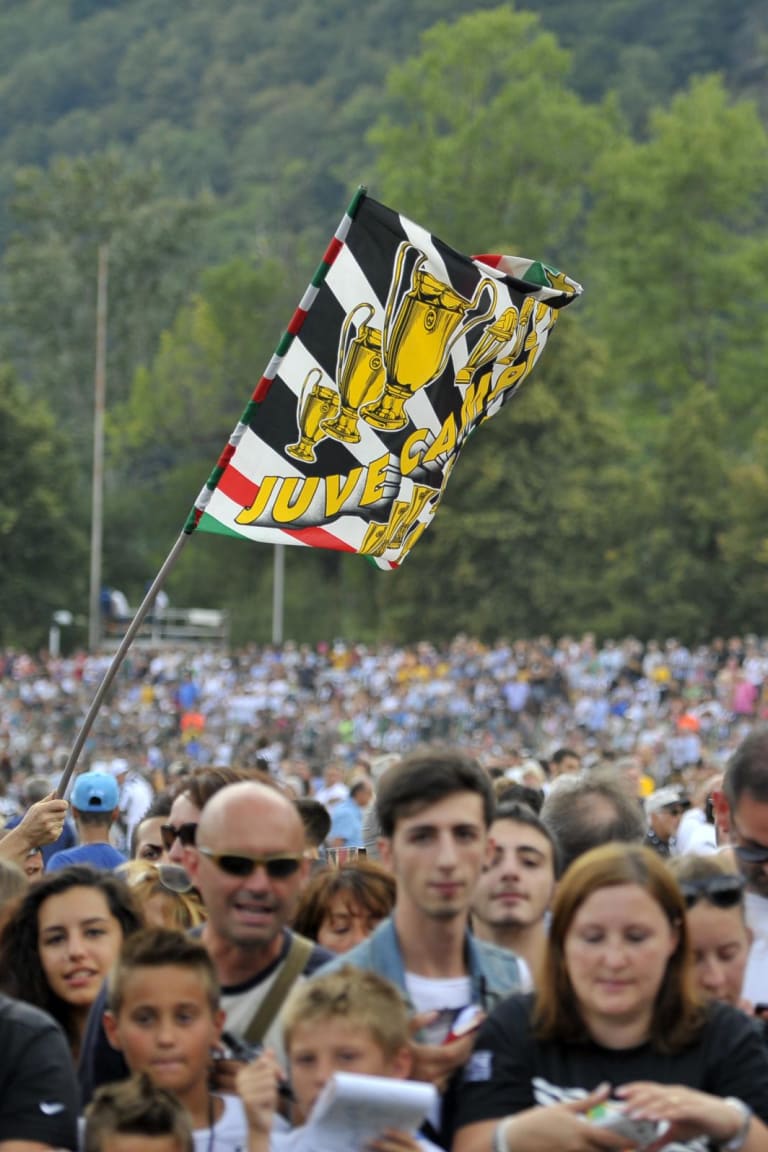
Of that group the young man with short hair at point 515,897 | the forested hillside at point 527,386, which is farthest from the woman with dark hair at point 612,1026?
the forested hillside at point 527,386

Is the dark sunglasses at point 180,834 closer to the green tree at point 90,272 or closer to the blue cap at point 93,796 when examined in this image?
the blue cap at point 93,796

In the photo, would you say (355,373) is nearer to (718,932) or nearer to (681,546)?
(718,932)

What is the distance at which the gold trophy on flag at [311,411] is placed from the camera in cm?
804

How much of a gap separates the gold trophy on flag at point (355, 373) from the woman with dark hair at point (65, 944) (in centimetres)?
293

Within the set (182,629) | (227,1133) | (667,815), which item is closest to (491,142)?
(182,629)

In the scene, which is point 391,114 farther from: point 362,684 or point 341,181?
point 362,684

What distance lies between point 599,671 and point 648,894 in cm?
3402

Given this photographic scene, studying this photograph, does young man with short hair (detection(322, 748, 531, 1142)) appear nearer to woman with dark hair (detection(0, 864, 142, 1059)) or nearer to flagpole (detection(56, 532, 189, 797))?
woman with dark hair (detection(0, 864, 142, 1059))

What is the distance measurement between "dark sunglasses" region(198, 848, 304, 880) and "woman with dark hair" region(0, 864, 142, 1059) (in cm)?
67

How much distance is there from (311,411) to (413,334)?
1.69 feet

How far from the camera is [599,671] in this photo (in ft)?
126

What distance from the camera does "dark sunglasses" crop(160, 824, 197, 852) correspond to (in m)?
6.13

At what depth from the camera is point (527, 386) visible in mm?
56219

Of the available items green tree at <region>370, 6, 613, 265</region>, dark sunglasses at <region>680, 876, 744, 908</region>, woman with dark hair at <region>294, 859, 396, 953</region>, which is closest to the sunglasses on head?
woman with dark hair at <region>294, 859, 396, 953</region>
